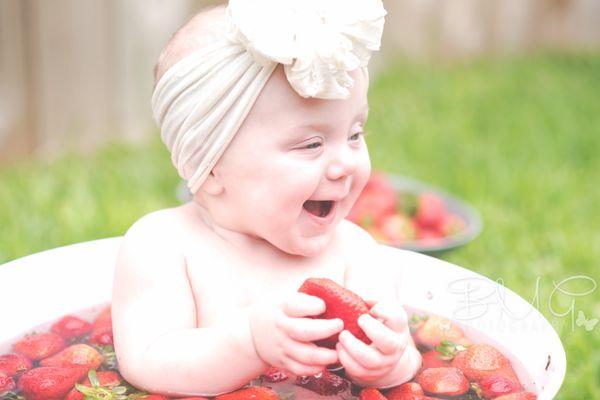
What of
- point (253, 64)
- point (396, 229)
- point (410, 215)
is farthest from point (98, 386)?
point (410, 215)

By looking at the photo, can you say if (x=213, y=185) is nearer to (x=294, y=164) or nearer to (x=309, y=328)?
(x=294, y=164)

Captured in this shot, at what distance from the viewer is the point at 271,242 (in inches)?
62.5

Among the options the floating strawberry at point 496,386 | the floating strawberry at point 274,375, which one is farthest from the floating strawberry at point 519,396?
the floating strawberry at point 274,375

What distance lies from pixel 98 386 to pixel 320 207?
0.49m

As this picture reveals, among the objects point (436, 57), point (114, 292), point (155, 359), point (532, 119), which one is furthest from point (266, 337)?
point (436, 57)

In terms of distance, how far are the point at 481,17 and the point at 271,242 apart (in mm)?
4501

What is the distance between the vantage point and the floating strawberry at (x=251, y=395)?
1.42 m

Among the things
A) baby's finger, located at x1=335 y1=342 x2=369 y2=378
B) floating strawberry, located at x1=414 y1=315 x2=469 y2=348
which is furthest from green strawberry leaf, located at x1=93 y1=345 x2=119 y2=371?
floating strawberry, located at x1=414 y1=315 x2=469 y2=348

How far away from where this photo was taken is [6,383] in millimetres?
1521

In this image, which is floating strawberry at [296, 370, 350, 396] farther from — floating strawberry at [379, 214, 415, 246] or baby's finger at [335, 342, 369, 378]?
floating strawberry at [379, 214, 415, 246]

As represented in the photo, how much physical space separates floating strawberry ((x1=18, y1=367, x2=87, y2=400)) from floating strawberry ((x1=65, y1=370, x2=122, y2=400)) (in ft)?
0.06

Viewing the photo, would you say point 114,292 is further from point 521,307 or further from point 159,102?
point 521,307

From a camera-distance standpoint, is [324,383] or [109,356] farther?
[109,356]

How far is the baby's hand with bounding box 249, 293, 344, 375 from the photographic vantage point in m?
1.32
